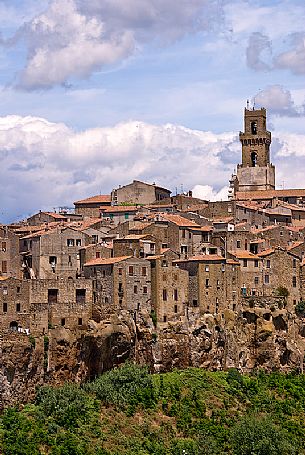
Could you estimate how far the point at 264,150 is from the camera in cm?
14112

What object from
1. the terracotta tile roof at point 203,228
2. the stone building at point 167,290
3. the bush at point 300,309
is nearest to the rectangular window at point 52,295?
the stone building at point 167,290

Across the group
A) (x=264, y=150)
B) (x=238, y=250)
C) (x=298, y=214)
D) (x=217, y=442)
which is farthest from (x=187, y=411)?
(x=264, y=150)

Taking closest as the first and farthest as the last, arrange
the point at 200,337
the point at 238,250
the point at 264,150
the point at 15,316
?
1. the point at 15,316
2. the point at 200,337
3. the point at 238,250
4. the point at 264,150

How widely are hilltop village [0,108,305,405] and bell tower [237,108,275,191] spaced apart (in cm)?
2312

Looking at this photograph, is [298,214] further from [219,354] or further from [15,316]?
[15,316]

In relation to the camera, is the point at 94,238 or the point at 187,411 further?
the point at 94,238

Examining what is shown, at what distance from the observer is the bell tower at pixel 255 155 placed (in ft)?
458

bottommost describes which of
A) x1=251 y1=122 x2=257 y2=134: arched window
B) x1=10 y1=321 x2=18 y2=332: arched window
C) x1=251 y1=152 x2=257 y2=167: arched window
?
x1=10 y1=321 x2=18 y2=332: arched window

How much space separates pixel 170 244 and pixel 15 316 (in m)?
17.1

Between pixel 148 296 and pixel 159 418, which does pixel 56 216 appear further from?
pixel 159 418

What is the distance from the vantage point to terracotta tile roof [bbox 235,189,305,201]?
12800 centimetres

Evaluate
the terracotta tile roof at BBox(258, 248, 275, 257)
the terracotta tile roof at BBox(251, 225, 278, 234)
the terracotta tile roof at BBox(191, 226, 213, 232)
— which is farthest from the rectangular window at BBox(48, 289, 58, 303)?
the terracotta tile roof at BBox(251, 225, 278, 234)

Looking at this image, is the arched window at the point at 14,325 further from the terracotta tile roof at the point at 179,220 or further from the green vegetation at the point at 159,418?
the terracotta tile roof at the point at 179,220

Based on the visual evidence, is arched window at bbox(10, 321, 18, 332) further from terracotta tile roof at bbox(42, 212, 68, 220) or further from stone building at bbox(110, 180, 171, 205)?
stone building at bbox(110, 180, 171, 205)
